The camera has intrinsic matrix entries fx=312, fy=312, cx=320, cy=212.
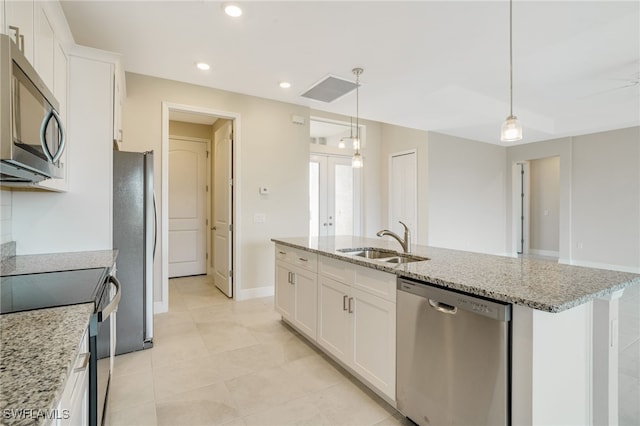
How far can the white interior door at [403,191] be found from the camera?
19.8 ft

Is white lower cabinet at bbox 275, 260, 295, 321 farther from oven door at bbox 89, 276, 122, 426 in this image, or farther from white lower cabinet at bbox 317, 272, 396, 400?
oven door at bbox 89, 276, 122, 426

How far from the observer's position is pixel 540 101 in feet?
15.5

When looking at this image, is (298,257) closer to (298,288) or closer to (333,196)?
(298,288)

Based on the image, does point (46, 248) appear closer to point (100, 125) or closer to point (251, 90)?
point (100, 125)

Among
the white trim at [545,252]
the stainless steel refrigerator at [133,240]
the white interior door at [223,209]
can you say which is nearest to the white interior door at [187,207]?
the white interior door at [223,209]

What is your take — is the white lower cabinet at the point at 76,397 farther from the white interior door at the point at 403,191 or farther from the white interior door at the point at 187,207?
the white interior door at the point at 403,191

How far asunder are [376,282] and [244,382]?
1.22 meters

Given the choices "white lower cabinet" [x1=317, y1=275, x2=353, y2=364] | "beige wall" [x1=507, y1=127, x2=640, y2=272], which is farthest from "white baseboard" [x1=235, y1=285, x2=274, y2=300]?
"beige wall" [x1=507, y1=127, x2=640, y2=272]

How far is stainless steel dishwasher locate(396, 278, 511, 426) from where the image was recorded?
52.4 inches

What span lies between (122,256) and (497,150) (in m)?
7.50

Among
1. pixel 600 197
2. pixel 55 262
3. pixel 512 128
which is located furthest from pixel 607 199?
pixel 55 262

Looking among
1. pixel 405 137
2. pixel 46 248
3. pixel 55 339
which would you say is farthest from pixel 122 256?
pixel 405 137

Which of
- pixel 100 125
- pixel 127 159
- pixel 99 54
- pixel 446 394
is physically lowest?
pixel 446 394

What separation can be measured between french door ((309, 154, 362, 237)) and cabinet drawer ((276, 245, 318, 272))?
2545 millimetres
